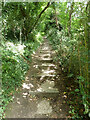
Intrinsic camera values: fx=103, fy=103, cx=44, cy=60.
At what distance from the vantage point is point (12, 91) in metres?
3.17

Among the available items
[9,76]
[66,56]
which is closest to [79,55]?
[66,56]

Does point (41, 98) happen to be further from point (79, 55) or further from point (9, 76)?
point (79, 55)

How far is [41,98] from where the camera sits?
3209 millimetres

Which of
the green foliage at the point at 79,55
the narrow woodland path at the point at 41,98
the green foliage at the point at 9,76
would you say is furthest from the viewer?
the green foliage at the point at 9,76

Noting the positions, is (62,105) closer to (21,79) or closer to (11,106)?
(11,106)

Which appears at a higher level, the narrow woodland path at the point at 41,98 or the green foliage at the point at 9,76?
the green foliage at the point at 9,76

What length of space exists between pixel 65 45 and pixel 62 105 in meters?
2.71

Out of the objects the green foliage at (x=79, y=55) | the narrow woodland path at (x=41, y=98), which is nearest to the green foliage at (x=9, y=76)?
the narrow woodland path at (x=41, y=98)

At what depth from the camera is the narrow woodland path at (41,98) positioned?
2.69 meters

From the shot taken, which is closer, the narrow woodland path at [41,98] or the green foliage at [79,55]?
the green foliage at [79,55]

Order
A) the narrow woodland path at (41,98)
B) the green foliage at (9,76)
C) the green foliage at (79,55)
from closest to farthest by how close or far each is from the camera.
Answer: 1. the green foliage at (79,55)
2. the narrow woodland path at (41,98)
3. the green foliage at (9,76)

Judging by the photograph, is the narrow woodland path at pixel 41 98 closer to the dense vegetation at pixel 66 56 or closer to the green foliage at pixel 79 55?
the dense vegetation at pixel 66 56

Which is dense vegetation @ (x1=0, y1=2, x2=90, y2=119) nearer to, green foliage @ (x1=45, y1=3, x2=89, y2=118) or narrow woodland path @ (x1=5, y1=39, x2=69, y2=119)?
green foliage @ (x1=45, y1=3, x2=89, y2=118)

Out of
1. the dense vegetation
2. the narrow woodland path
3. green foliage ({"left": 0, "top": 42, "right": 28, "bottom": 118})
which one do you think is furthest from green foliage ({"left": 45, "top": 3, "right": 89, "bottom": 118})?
green foliage ({"left": 0, "top": 42, "right": 28, "bottom": 118})
